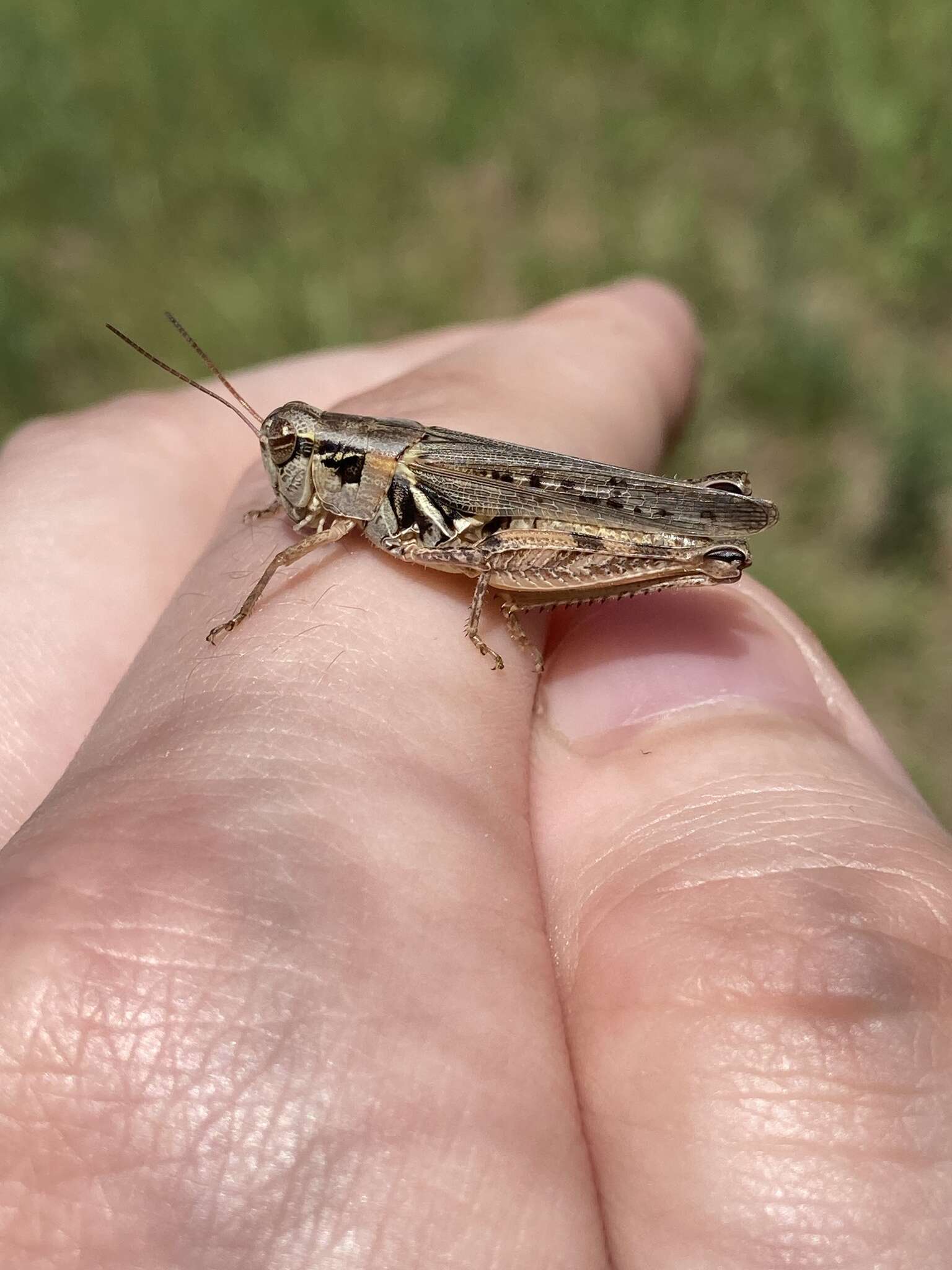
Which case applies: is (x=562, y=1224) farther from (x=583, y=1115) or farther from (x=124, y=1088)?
(x=124, y=1088)

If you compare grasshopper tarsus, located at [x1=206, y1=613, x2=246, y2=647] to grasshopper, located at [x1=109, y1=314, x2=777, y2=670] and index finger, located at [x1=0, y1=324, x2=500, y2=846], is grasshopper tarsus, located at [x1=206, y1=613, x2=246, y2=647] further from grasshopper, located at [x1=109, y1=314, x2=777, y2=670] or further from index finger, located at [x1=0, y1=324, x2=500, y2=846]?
index finger, located at [x1=0, y1=324, x2=500, y2=846]

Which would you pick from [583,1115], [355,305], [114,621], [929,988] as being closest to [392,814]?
[583,1115]

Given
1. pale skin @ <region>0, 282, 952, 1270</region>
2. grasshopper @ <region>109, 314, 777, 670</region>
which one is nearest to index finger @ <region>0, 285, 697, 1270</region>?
pale skin @ <region>0, 282, 952, 1270</region>

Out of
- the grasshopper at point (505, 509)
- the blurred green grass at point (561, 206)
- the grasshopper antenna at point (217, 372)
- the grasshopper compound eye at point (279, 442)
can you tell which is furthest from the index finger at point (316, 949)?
the blurred green grass at point (561, 206)

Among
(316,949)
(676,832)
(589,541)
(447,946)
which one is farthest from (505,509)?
(316,949)

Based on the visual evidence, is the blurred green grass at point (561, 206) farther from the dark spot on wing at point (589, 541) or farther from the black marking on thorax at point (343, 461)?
the black marking on thorax at point (343, 461)

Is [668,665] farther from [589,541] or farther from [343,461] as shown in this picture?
[343,461]
